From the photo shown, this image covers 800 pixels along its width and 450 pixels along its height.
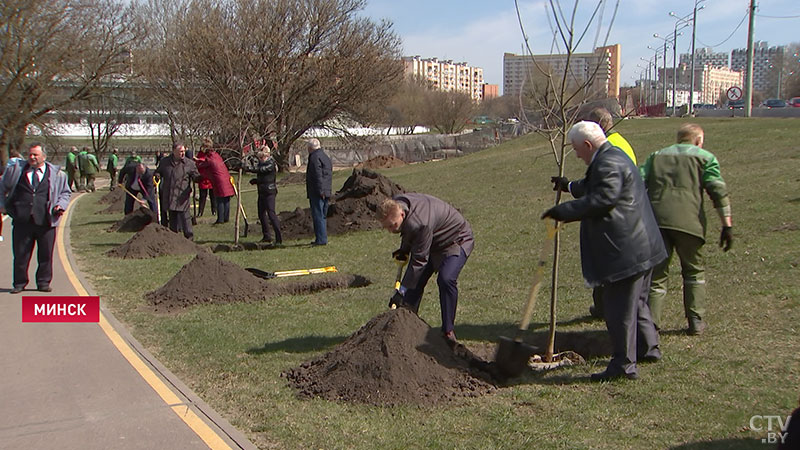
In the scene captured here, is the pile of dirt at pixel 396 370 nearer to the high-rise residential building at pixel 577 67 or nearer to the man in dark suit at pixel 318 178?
the high-rise residential building at pixel 577 67

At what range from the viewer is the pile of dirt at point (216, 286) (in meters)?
8.97

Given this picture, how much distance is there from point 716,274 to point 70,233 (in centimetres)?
1481

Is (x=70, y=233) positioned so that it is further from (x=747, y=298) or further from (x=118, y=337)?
(x=747, y=298)

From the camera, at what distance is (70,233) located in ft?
56.7

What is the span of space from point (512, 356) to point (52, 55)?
29.3 metres

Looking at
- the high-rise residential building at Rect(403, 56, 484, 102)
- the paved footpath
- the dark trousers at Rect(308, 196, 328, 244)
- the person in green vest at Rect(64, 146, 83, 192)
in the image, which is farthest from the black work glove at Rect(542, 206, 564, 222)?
the high-rise residential building at Rect(403, 56, 484, 102)

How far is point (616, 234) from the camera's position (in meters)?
5.06

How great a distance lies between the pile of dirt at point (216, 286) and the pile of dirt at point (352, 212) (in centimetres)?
533

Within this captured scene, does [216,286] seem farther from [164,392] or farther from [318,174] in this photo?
[318,174]

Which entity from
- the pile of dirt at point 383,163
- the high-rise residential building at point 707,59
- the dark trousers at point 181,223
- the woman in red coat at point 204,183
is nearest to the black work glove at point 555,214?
the dark trousers at point 181,223

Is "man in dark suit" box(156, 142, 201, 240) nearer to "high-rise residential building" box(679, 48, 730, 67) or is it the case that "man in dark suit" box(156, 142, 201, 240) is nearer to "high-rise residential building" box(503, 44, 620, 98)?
"high-rise residential building" box(503, 44, 620, 98)

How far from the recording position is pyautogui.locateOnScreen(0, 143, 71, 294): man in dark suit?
966 centimetres

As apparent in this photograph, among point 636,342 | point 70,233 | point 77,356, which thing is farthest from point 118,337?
point 70,233

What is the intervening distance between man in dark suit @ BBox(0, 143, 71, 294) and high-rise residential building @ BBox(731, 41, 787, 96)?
5524cm
